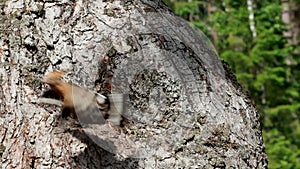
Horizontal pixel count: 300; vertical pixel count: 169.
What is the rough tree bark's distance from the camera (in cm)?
160

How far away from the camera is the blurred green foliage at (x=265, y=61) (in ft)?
20.5

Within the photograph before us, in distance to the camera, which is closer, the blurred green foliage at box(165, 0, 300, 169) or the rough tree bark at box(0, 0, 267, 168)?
the rough tree bark at box(0, 0, 267, 168)

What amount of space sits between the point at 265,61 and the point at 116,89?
5.19 m

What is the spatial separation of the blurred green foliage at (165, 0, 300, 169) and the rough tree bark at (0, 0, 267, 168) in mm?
4453

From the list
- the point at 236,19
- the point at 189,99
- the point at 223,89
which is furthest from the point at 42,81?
the point at 236,19

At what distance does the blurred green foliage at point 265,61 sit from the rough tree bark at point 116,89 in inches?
175

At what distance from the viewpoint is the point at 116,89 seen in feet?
5.35

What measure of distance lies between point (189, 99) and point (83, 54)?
330mm

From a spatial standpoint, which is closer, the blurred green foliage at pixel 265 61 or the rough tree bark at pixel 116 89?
the rough tree bark at pixel 116 89

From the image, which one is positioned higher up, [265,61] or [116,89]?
[265,61]

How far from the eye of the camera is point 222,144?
167cm

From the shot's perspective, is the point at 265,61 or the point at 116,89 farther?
the point at 265,61

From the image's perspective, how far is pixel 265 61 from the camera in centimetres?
662

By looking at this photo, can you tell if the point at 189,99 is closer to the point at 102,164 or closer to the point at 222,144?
the point at 222,144
